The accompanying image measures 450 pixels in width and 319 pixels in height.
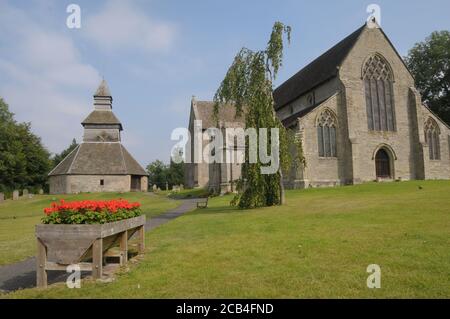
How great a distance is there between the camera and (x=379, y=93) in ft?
108

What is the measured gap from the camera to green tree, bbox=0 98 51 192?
51.2 m

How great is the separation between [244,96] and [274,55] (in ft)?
8.66

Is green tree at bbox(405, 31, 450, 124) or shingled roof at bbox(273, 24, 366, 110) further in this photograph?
green tree at bbox(405, 31, 450, 124)

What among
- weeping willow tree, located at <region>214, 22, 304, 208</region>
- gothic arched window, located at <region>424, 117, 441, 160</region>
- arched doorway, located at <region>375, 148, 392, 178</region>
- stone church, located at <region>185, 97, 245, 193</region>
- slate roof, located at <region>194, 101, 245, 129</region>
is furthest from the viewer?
slate roof, located at <region>194, 101, 245, 129</region>

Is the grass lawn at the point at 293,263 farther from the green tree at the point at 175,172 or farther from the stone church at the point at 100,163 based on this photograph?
the green tree at the point at 175,172

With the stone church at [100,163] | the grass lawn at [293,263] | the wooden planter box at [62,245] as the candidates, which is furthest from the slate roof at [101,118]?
the wooden planter box at [62,245]

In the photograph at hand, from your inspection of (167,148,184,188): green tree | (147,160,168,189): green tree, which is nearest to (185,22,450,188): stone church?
(167,148,184,188): green tree

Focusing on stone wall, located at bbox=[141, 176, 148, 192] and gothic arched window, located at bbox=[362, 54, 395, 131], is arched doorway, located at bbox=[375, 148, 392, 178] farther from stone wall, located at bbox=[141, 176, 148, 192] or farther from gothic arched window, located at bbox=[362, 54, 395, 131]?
stone wall, located at bbox=[141, 176, 148, 192]

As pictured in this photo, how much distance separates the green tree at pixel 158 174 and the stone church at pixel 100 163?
4386cm

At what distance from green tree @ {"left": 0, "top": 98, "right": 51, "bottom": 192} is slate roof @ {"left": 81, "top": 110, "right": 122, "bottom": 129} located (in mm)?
12967

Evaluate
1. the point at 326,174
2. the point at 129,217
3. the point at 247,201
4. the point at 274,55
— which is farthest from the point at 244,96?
the point at 326,174

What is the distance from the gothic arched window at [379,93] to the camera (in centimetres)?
3219

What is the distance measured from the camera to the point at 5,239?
1198 centimetres
